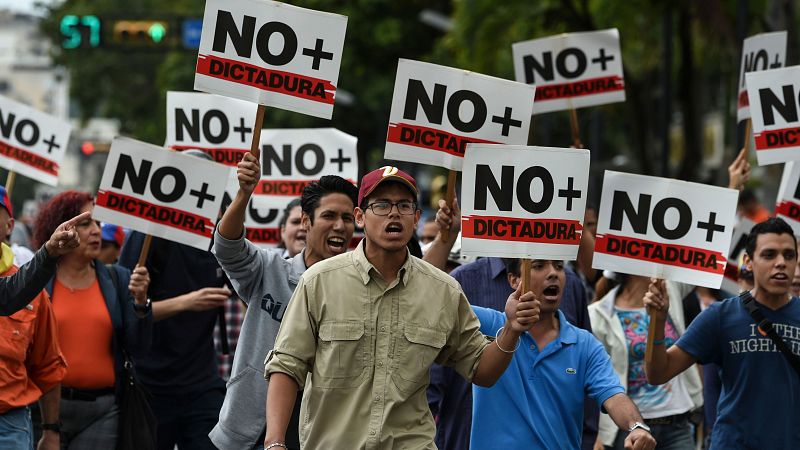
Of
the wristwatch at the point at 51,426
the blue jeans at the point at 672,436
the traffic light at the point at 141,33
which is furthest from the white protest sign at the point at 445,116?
the traffic light at the point at 141,33

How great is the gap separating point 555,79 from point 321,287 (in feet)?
17.4

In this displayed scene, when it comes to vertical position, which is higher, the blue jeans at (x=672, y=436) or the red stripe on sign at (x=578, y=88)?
the red stripe on sign at (x=578, y=88)

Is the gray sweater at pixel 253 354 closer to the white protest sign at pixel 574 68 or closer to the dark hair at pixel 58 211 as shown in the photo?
the dark hair at pixel 58 211

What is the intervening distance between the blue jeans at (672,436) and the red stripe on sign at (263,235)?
3.34 m

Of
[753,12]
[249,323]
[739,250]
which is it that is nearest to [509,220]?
[249,323]

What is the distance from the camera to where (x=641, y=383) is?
29.1ft

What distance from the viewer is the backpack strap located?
23.6 feet

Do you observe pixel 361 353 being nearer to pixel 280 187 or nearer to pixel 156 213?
pixel 156 213

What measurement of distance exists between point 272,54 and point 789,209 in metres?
3.28

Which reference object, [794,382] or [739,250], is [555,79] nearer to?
[739,250]

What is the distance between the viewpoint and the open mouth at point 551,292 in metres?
6.85

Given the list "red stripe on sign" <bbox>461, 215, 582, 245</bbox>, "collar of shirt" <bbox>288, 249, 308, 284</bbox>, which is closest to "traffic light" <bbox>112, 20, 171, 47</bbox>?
"collar of shirt" <bbox>288, 249, 308, 284</bbox>

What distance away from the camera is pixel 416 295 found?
19.5ft

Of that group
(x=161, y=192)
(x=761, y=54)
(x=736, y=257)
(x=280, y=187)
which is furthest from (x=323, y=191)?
(x=761, y=54)
